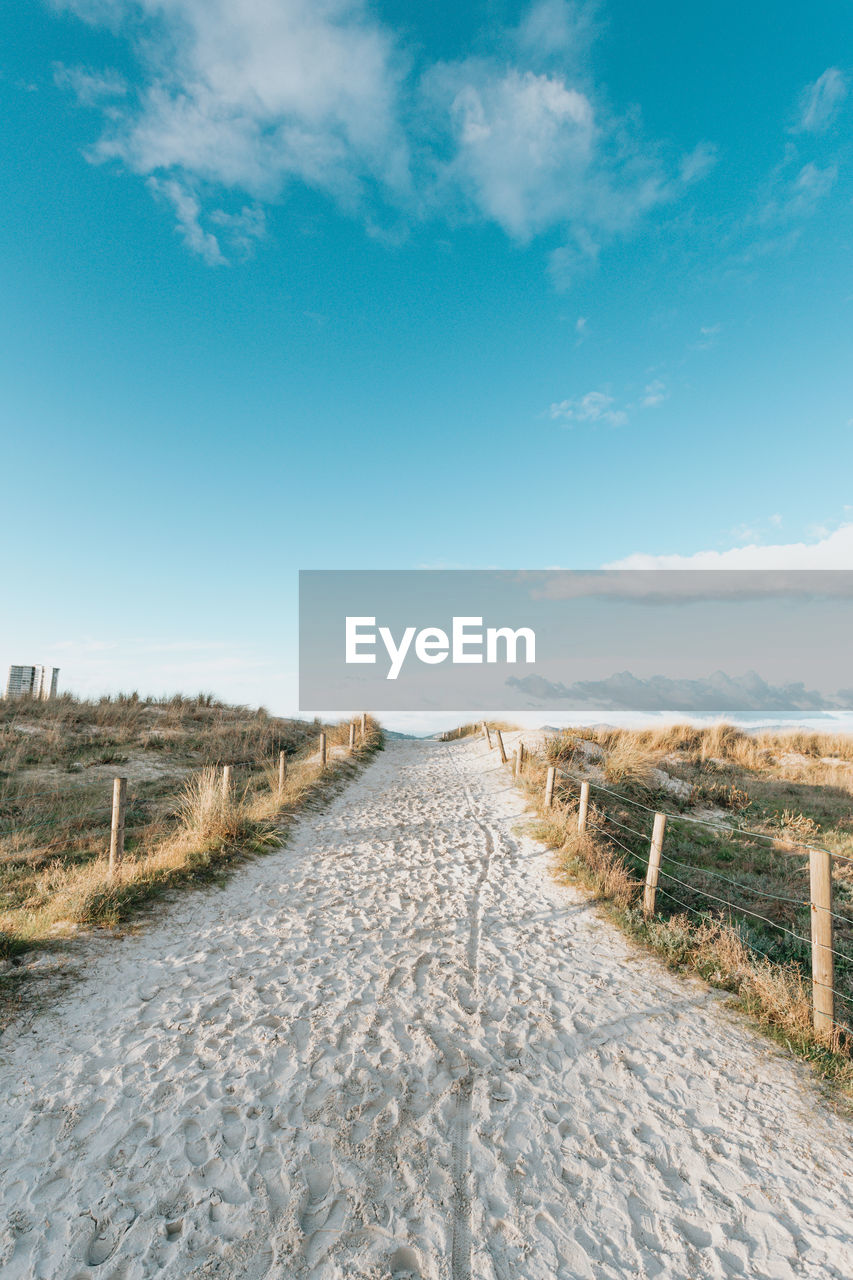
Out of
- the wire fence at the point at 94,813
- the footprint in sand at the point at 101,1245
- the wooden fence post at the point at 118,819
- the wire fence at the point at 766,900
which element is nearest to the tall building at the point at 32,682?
the wire fence at the point at 94,813

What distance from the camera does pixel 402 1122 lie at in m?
3.59

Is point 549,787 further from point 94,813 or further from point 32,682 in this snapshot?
point 32,682

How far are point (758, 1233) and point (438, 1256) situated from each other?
173 cm

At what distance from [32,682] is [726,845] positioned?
88.0 ft

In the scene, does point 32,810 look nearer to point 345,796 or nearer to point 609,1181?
point 345,796

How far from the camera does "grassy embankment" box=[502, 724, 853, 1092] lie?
5.54 metres

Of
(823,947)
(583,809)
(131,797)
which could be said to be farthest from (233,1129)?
(131,797)

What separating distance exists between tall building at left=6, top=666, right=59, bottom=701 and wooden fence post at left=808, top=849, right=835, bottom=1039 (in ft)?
88.0

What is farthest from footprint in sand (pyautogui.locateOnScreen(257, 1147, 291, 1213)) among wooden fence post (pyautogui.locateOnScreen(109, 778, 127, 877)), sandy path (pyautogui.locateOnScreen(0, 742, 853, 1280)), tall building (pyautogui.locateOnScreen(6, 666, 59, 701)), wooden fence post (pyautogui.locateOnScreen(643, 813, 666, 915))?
tall building (pyautogui.locateOnScreen(6, 666, 59, 701))

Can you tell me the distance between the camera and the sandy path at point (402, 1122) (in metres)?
2.84

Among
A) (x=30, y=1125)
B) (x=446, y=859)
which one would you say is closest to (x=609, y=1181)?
(x=30, y=1125)

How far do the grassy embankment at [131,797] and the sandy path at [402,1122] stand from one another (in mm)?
1253

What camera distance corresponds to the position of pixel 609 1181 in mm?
3285

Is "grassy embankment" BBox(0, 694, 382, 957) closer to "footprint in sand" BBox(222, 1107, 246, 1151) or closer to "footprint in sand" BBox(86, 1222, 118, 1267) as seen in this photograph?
"footprint in sand" BBox(222, 1107, 246, 1151)
